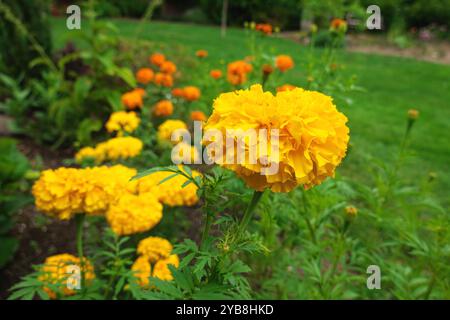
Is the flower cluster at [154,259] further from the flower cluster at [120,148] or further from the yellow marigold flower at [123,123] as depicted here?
the yellow marigold flower at [123,123]

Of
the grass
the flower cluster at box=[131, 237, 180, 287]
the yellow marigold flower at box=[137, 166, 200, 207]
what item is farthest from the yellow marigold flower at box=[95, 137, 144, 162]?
the grass

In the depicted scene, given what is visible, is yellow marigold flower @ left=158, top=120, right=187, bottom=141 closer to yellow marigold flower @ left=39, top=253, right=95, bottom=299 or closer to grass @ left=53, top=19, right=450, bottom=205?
grass @ left=53, top=19, right=450, bottom=205

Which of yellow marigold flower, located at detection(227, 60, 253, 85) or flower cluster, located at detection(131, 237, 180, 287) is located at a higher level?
yellow marigold flower, located at detection(227, 60, 253, 85)

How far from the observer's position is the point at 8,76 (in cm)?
452

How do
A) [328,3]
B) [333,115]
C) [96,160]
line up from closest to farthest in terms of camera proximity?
[333,115] < [96,160] < [328,3]

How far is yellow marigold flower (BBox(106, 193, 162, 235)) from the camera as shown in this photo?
172 cm

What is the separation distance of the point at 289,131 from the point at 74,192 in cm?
77

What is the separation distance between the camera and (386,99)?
19.3ft

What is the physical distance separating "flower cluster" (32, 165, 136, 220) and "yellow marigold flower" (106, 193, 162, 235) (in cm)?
29

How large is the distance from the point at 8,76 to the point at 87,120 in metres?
1.44

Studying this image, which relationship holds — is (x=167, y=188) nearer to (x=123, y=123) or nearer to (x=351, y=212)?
(x=351, y=212)

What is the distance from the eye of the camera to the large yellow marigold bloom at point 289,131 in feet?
2.78

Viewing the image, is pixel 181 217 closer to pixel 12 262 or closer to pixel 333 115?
pixel 12 262
